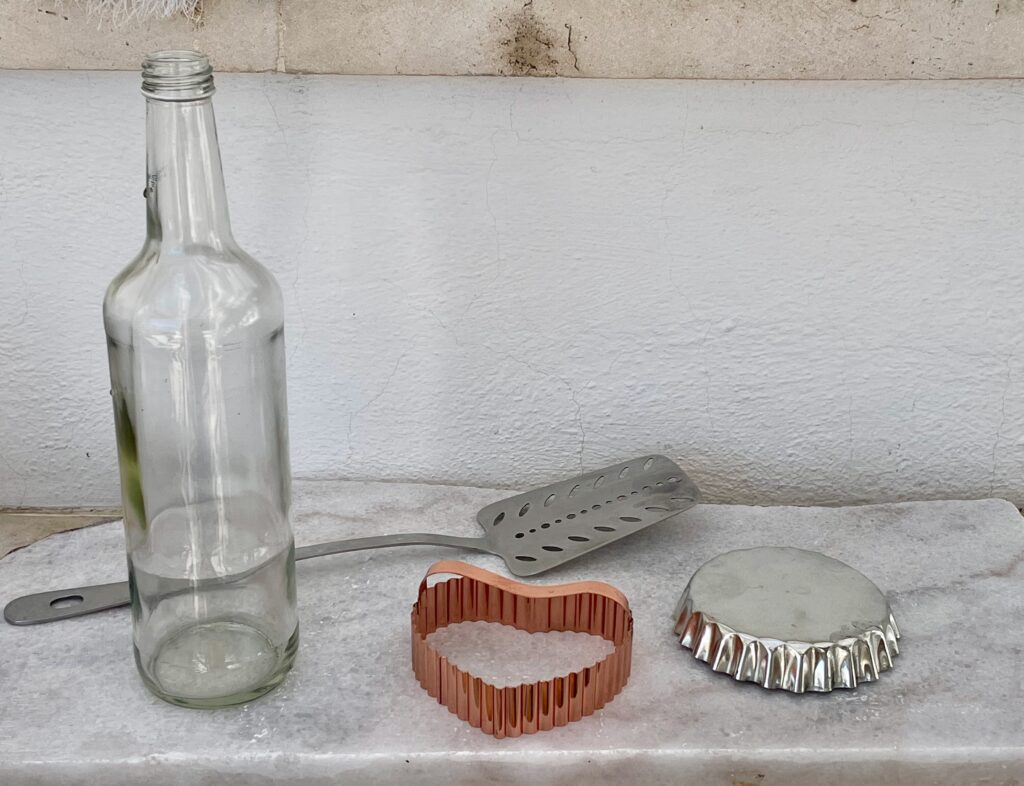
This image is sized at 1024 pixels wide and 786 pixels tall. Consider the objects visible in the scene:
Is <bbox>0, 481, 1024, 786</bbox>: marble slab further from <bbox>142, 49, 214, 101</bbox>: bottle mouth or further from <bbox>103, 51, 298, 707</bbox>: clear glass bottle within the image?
<bbox>142, 49, 214, 101</bbox>: bottle mouth

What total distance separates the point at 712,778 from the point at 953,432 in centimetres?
37

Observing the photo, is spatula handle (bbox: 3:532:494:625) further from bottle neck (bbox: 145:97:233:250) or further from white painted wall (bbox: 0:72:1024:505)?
bottle neck (bbox: 145:97:233:250)

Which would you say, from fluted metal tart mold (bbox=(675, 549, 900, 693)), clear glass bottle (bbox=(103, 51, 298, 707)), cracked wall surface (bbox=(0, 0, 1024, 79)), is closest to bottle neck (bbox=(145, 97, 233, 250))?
clear glass bottle (bbox=(103, 51, 298, 707))

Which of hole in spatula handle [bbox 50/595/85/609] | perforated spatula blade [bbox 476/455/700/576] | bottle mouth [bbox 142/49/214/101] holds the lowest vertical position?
hole in spatula handle [bbox 50/595/85/609]

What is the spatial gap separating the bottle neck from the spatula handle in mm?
223

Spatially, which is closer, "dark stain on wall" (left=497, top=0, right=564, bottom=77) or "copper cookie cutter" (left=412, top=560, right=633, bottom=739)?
"copper cookie cutter" (left=412, top=560, right=633, bottom=739)

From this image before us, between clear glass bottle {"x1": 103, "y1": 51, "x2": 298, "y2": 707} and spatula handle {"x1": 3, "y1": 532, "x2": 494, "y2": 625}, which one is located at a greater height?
clear glass bottle {"x1": 103, "y1": 51, "x2": 298, "y2": 707}

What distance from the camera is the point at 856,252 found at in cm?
77

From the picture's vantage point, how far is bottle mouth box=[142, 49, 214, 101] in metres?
0.51

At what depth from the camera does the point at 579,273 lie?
77 cm

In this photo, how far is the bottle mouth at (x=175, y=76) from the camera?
51 centimetres

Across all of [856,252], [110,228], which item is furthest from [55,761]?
[856,252]

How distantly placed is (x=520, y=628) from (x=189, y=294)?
0.25m

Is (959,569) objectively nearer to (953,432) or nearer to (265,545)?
(953,432)
